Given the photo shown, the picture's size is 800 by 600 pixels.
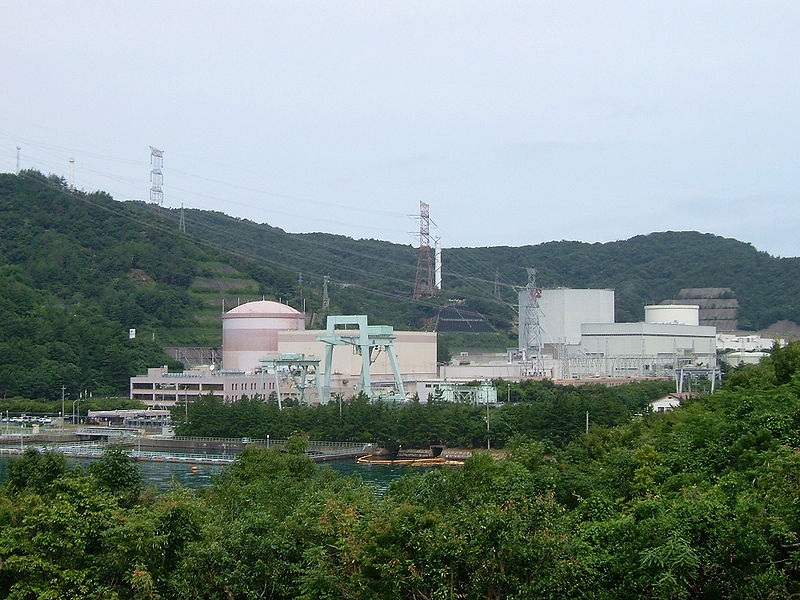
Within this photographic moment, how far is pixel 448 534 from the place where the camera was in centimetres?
1261

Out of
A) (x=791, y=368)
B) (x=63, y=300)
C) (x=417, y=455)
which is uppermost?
(x=63, y=300)

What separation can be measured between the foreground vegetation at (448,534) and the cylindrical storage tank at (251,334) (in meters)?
45.7

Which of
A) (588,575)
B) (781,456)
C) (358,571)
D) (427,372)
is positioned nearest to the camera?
(588,575)

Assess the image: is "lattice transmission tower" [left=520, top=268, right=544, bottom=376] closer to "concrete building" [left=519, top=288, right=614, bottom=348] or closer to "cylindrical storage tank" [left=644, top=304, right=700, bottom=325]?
"concrete building" [left=519, top=288, right=614, bottom=348]

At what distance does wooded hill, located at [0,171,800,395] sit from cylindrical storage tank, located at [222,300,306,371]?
582 centimetres

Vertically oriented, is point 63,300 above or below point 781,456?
above

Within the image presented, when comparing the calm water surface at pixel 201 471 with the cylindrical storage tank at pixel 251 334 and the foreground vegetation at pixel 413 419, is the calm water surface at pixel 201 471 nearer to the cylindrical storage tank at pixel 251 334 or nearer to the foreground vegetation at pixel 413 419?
the foreground vegetation at pixel 413 419

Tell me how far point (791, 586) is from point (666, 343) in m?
61.9

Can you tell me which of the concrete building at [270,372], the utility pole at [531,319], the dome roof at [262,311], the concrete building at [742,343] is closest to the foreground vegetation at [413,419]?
the concrete building at [270,372]

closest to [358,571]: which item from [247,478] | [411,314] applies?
[247,478]

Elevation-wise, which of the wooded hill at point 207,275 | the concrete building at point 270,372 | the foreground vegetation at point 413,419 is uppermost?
the wooded hill at point 207,275

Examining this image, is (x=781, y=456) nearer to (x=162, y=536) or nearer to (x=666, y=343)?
(x=162, y=536)

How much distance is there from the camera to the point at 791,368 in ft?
86.8

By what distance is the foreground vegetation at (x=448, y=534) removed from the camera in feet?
38.5
